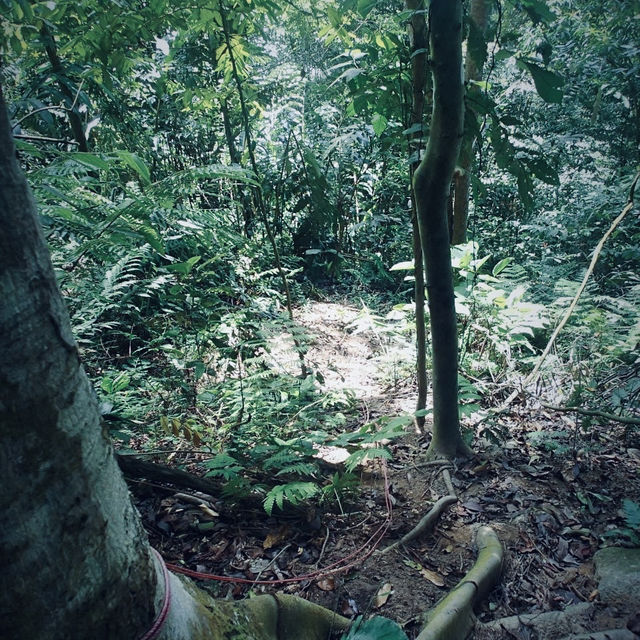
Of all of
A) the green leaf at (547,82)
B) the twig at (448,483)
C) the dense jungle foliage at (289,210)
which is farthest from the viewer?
the twig at (448,483)

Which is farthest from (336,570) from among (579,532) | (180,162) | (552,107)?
(552,107)

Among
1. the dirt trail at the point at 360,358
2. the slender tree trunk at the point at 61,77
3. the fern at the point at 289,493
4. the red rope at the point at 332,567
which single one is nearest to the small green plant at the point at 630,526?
the red rope at the point at 332,567

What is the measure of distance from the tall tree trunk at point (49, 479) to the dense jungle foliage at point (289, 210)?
1.02m

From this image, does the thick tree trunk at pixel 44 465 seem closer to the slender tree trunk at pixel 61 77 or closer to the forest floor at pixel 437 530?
the forest floor at pixel 437 530

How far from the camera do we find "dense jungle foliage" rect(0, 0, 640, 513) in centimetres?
245

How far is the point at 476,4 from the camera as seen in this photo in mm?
5316

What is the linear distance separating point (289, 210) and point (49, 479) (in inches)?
193

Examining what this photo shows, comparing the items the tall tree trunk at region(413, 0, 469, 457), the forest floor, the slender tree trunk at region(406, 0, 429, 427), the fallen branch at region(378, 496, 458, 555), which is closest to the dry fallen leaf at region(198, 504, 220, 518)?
the forest floor

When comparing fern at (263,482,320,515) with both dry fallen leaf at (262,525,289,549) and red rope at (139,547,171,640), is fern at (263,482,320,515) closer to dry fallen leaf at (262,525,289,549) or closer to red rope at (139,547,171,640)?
dry fallen leaf at (262,525,289,549)

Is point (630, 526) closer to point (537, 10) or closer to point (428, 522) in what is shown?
point (428, 522)

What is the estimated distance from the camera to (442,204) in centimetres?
249

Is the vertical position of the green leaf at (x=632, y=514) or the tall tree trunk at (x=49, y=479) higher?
the tall tree trunk at (x=49, y=479)

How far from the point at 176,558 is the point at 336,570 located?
810 mm

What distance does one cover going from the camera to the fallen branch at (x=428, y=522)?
7.59 ft
